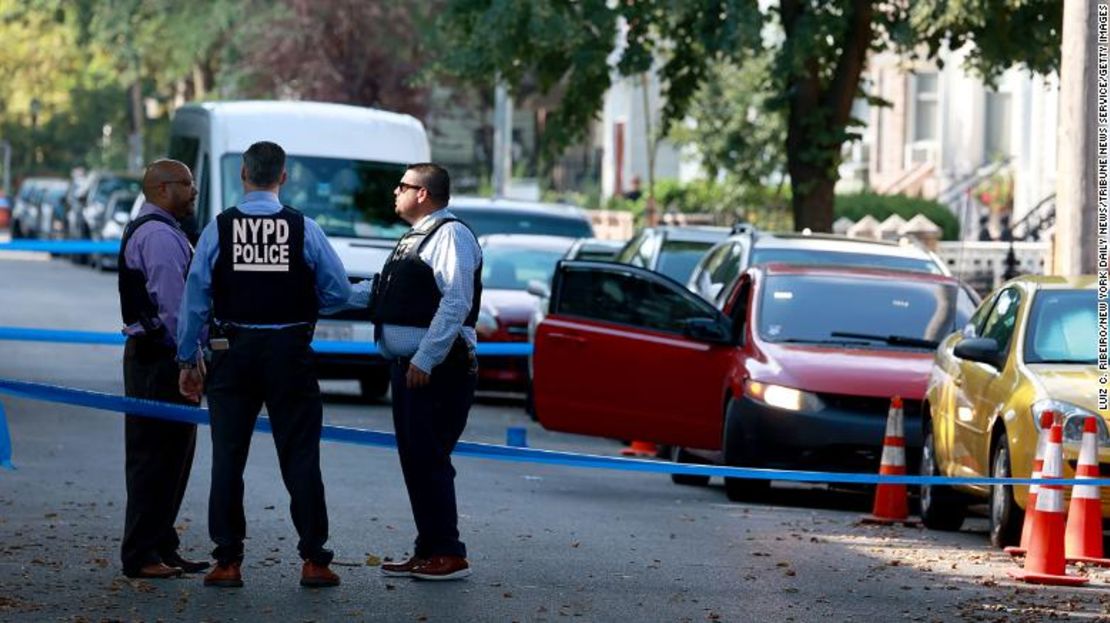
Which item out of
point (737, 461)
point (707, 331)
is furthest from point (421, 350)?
point (707, 331)

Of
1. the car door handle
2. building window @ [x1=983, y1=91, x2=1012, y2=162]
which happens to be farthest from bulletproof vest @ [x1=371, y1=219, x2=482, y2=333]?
building window @ [x1=983, y1=91, x2=1012, y2=162]

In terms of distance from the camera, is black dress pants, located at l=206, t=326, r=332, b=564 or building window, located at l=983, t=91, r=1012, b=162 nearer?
black dress pants, located at l=206, t=326, r=332, b=564

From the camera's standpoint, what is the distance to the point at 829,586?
454 inches

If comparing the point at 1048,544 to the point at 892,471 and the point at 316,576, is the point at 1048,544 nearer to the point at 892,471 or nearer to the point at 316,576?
the point at 892,471

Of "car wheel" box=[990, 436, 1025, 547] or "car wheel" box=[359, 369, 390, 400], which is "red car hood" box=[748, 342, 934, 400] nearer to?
"car wheel" box=[990, 436, 1025, 547]

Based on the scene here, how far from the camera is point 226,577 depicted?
10.6 m

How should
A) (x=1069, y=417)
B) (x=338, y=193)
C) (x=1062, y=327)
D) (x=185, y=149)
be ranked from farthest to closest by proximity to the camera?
(x=185, y=149), (x=338, y=193), (x=1062, y=327), (x=1069, y=417)

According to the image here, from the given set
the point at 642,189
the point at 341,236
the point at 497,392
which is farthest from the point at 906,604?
the point at 642,189

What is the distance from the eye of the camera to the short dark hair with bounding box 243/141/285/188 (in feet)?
34.9

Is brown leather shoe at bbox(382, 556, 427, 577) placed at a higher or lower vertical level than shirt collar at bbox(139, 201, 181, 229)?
lower

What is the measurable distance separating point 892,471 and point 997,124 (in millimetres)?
33950

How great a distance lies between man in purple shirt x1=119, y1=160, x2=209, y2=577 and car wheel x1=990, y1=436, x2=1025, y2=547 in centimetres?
452

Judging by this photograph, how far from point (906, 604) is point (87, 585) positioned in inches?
136

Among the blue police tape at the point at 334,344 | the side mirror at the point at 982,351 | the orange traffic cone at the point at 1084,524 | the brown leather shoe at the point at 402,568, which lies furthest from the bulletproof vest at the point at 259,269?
the blue police tape at the point at 334,344
